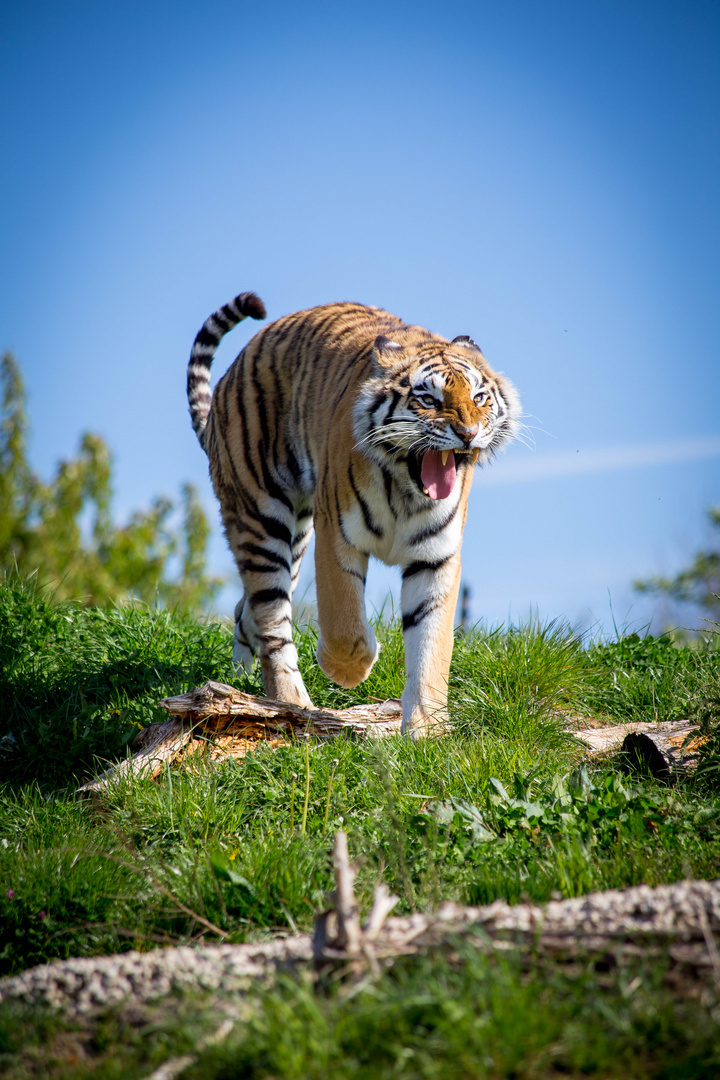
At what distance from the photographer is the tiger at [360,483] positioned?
13.8 feet

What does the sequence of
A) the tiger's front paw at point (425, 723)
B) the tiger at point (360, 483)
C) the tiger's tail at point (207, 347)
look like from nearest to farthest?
the tiger's front paw at point (425, 723) < the tiger at point (360, 483) < the tiger's tail at point (207, 347)

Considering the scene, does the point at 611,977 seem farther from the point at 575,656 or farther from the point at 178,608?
the point at 178,608

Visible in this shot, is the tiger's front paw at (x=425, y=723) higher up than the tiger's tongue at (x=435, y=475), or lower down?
lower down

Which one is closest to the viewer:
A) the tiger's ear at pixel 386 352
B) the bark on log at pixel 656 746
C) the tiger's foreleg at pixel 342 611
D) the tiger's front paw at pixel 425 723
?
the bark on log at pixel 656 746

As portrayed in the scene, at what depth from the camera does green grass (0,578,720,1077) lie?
1610 mm

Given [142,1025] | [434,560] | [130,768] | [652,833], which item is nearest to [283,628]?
[434,560]

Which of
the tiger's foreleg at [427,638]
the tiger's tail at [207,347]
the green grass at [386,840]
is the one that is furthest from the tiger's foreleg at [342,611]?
the tiger's tail at [207,347]

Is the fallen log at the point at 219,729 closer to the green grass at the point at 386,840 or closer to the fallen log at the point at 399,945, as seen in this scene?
the green grass at the point at 386,840

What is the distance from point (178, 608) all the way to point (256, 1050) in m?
4.86

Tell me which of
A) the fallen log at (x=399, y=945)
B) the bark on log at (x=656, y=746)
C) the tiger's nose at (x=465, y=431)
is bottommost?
the fallen log at (x=399, y=945)

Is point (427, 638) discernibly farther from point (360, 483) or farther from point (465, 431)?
point (465, 431)

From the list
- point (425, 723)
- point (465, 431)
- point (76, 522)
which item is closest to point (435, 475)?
point (465, 431)

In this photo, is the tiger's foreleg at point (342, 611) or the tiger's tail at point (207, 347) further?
the tiger's tail at point (207, 347)

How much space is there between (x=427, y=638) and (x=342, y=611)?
440 millimetres
